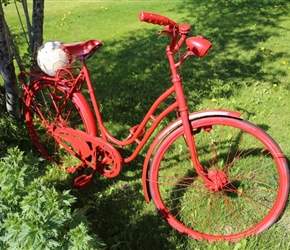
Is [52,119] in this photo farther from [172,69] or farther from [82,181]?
[172,69]

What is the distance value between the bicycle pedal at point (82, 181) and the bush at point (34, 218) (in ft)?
3.84

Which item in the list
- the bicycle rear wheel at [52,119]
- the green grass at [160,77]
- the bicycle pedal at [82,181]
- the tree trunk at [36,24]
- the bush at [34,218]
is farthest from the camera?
the tree trunk at [36,24]

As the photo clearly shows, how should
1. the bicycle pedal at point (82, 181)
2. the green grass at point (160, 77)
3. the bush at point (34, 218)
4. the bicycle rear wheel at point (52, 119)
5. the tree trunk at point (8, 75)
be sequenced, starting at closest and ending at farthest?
the bush at point (34, 218)
the green grass at point (160, 77)
the bicycle rear wheel at point (52, 119)
the bicycle pedal at point (82, 181)
the tree trunk at point (8, 75)

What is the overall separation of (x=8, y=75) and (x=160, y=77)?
9.21ft

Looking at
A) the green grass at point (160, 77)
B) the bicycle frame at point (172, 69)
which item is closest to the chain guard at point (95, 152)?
the bicycle frame at point (172, 69)

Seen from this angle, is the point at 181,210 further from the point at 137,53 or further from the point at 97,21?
the point at 97,21

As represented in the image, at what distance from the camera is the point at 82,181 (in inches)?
132

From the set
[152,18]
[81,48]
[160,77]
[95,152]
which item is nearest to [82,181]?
[95,152]

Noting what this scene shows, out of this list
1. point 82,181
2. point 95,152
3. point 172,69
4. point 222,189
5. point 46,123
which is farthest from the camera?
point 46,123

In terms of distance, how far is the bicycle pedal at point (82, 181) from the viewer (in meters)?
3.32

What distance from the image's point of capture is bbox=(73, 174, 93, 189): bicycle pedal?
10.9 ft

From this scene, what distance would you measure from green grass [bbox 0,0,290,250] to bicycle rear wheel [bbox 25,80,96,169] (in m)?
0.26

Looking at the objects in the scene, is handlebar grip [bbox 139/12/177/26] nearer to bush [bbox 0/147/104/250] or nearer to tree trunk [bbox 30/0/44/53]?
bush [bbox 0/147/104/250]

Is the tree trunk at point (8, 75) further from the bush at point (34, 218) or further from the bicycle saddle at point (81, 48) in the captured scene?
the bush at point (34, 218)
